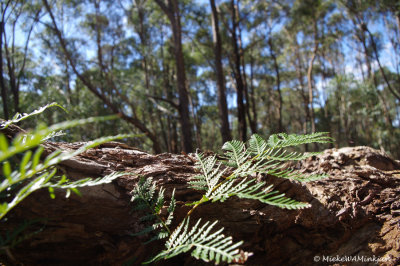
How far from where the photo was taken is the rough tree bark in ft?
2.83

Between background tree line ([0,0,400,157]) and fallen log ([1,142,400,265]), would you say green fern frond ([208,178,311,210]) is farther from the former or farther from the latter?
background tree line ([0,0,400,157])

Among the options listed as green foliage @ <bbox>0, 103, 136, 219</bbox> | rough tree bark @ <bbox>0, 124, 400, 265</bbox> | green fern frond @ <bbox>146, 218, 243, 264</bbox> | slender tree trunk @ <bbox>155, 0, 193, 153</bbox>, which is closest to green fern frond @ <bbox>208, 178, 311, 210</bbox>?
green fern frond @ <bbox>146, 218, 243, 264</bbox>

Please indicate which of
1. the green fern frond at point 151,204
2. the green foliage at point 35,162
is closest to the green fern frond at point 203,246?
the green fern frond at point 151,204

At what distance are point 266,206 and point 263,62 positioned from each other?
21924 mm

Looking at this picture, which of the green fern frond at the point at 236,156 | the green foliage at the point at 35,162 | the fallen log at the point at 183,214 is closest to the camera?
the green foliage at the point at 35,162

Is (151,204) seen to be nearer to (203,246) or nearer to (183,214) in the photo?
(183,214)

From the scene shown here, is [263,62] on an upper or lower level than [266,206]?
upper

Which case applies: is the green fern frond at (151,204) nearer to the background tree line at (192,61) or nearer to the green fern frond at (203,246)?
the green fern frond at (203,246)

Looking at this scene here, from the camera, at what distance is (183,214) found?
3.37 feet

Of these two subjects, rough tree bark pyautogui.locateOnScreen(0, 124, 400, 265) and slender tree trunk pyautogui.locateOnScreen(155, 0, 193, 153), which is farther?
slender tree trunk pyautogui.locateOnScreen(155, 0, 193, 153)

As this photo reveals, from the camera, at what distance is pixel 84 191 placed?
955 millimetres

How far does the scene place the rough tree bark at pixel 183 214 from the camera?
0.86 meters

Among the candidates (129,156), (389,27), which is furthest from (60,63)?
(389,27)

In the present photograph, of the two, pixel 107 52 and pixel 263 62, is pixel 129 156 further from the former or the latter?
pixel 263 62
